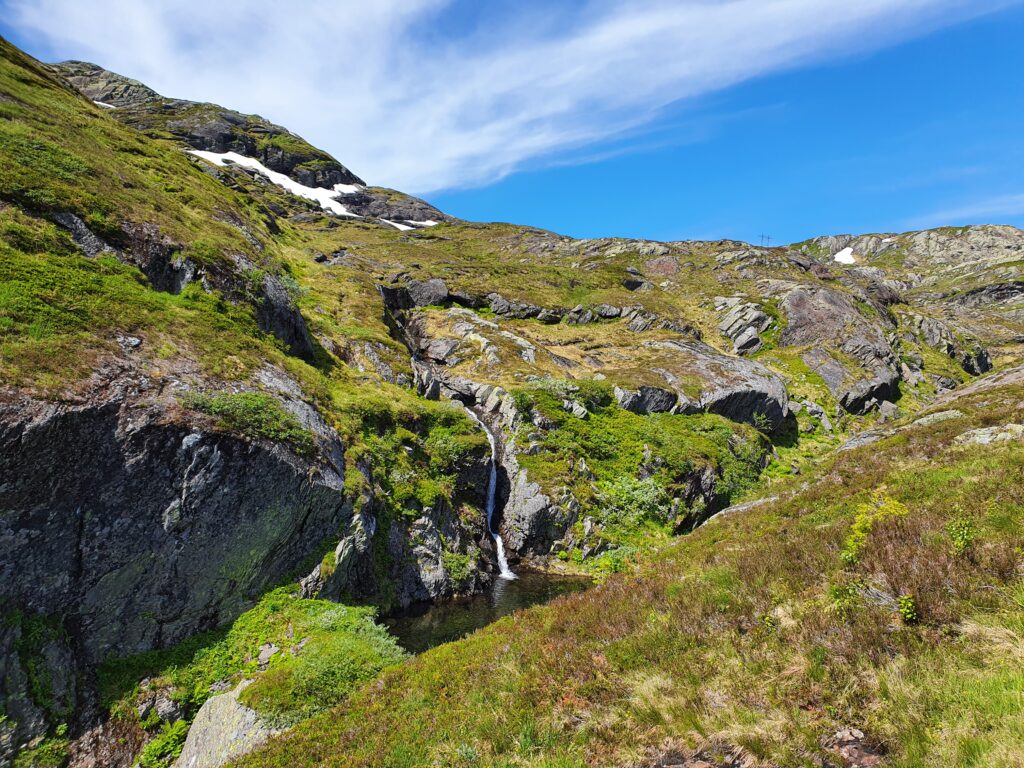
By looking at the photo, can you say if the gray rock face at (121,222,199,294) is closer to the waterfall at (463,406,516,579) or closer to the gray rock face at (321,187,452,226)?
the waterfall at (463,406,516,579)

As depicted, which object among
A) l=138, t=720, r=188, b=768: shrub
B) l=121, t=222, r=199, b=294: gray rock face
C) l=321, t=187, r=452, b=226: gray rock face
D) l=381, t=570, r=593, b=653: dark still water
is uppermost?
l=321, t=187, r=452, b=226: gray rock face

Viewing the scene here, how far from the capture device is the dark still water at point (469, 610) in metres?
19.8

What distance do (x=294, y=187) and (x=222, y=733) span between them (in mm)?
186027

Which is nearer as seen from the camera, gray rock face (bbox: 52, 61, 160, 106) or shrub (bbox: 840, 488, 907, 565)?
shrub (bbox: 840, 488, 907, 565)

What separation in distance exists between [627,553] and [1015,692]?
23062 millimetres

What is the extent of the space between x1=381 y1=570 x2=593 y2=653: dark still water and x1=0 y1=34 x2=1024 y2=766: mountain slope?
0.93 meters

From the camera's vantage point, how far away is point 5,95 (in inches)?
1125

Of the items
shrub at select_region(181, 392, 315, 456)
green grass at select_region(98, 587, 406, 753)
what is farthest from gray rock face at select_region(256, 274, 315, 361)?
green grass at select_region(98, 587, 406, 753)

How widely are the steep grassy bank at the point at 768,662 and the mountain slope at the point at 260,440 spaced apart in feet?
1.04

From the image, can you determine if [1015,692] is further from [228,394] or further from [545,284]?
[545,284]

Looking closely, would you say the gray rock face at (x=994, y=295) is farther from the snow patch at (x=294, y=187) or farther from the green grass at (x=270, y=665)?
the snow patch at (x=294, y=187)

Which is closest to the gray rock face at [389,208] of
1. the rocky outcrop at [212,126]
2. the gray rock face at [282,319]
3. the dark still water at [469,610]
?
the rocky outcrop at [212,126]

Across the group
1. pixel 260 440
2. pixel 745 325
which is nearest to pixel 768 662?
pixel 260 440

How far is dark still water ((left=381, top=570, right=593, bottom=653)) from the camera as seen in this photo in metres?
19.8
